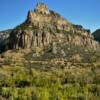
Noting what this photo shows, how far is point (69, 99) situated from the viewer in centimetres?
11844

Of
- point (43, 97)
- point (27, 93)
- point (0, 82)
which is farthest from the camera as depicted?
point (0, 82)

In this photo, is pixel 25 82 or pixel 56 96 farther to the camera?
pixel 25 82

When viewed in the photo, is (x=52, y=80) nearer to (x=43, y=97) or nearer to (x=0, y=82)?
(x=0, y=82)

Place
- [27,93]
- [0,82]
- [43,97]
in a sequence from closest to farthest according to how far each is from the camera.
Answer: [43,97] < [27,93] < [0,82]

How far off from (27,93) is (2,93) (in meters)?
12.0

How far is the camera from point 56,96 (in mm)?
118812

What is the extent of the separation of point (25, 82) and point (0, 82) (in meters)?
11.2

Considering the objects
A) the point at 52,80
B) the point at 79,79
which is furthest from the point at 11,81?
the point at 79,79

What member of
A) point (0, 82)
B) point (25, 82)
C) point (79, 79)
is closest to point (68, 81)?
point (79, 79)

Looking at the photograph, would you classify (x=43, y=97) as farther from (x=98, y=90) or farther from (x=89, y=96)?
(x=98, y=90)

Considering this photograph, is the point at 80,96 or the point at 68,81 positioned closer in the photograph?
the point at 80,96

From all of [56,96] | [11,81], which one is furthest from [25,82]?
[56,96]

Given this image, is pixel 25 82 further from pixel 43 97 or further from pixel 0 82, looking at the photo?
pixel 43 97

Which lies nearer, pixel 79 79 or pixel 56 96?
pixel 56 96
